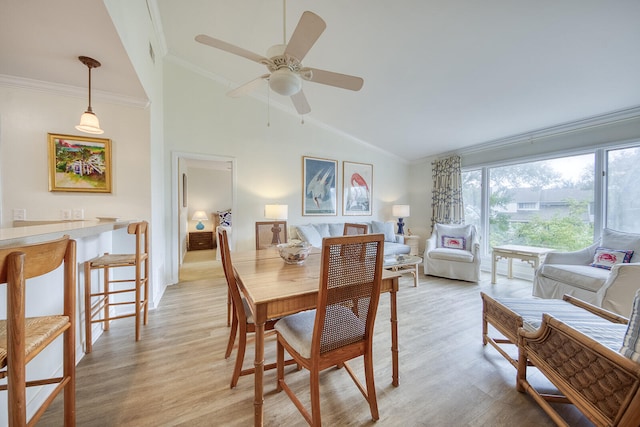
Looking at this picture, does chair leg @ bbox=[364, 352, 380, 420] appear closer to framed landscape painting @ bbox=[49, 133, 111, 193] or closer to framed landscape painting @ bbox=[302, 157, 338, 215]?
framed landscape painting @ bbox=[49, 133, 111, 193]

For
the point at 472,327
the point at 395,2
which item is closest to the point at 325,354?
the point at 472,327

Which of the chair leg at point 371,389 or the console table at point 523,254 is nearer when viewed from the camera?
the chair leg at point 371,389

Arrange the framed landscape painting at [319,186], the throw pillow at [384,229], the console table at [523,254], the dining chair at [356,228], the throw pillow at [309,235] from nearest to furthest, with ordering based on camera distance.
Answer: the dining chair at [356,228] → the console table at [523,254] → the throw pillow at [309,235] → the framed landscape painting at [319,186] → the throw pillow at [384,229]

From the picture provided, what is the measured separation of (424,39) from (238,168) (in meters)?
3.05

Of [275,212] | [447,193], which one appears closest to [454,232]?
[447,193]

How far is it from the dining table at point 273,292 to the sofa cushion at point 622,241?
3055 millimetres

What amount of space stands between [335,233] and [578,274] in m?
3.11

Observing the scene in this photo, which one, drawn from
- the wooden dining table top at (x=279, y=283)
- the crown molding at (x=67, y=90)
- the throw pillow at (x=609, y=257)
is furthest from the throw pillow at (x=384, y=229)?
the crown molding at (x=67, y=90)

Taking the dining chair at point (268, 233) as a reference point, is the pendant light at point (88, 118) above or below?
above

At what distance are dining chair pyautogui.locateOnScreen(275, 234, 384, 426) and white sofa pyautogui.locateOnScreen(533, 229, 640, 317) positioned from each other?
91.0 inches

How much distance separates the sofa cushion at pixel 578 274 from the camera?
2.40 m

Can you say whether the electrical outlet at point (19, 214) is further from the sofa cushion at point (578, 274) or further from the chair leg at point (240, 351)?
the sofa cushion at point (578, 274)

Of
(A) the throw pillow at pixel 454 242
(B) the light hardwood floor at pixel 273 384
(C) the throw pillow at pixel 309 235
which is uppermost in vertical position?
(C) the throw pillow at pixel 309 235

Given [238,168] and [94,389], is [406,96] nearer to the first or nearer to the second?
[238,168]
